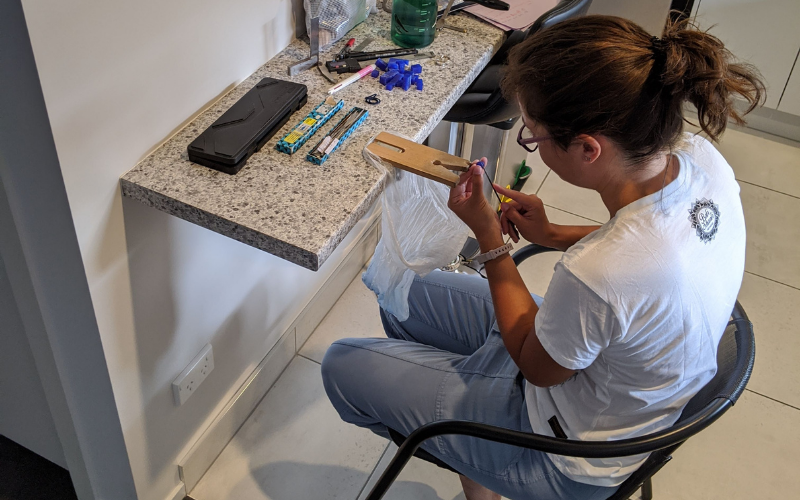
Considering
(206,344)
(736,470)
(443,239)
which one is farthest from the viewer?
(736,470)

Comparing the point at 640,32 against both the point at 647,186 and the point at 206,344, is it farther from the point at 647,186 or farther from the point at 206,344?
the point at 206,344

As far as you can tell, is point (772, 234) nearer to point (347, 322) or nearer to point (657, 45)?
point (347, 322)

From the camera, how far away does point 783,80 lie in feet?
9.05

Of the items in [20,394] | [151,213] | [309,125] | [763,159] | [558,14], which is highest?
[558,14]

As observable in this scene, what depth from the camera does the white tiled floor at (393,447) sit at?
157 cm

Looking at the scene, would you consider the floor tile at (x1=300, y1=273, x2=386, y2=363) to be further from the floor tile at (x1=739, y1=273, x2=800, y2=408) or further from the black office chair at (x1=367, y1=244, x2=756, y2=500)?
the floor tile at (x1=739, y1=273, x2=800, y2=408)

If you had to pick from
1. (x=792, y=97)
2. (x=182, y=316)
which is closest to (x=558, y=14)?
(x=182, y=316)

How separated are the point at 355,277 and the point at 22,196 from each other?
1232 mm

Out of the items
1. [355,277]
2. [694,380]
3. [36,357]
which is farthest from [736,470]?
[36,357]

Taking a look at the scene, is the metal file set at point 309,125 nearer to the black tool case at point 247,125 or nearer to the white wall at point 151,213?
the black tool case at point 247,125

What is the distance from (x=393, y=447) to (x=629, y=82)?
1.10 m

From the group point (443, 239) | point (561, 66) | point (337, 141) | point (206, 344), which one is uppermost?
point (561, 66)

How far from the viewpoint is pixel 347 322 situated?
6.41 feet

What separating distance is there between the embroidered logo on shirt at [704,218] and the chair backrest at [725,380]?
6.6 inches
